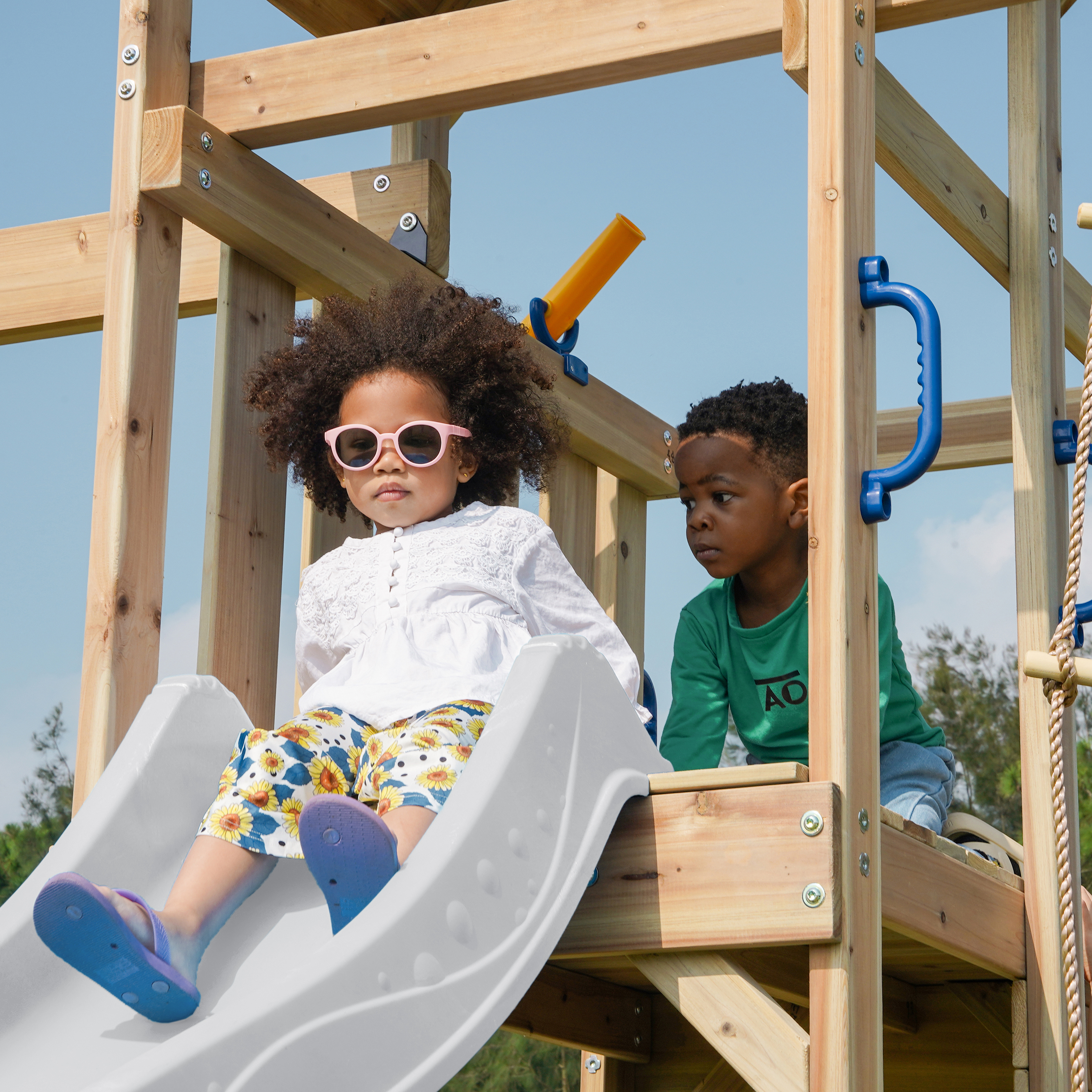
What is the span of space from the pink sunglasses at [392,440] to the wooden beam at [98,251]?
949 millimetres

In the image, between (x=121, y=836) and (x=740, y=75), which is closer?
(x=121, y=836)

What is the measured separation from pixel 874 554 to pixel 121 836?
3.83 ft

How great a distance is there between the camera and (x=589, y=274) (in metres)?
4.16

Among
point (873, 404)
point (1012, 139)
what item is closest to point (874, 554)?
point (873, 404)

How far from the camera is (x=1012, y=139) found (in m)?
3.26

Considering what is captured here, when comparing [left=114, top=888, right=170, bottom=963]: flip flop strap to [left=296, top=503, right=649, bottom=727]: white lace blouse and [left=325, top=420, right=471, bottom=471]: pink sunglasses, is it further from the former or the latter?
[left=325, top=420, right=471, bottom=471]: pink sunglasses

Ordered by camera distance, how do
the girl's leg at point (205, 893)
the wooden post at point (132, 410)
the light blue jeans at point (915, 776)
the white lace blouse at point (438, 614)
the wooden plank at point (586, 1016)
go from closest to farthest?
the girl's leg at point (205, 893)
the white lace blouse at point (438, 614)
the wooden post at point (132, 410)
the light blue jeans at point (915, 776)
the wooden plank at point (586, 1016)

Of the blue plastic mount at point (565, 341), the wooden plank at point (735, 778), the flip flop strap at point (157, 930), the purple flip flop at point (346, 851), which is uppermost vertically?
the blue plastic mount at point (565, 341)

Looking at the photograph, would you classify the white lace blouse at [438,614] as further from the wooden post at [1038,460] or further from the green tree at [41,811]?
the green tree at [41,811]

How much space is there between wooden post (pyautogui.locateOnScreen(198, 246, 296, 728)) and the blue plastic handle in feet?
4.16

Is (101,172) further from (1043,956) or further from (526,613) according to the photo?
(1043,956)

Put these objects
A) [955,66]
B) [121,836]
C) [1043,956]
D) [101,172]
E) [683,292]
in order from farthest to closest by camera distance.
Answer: [683,292], [955,66], [101,172], [1043,956], [121,836]

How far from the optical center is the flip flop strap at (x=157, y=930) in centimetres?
192

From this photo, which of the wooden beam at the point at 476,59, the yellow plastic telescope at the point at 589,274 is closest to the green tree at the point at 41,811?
the yellow plastic telescope at the point at 589,274
